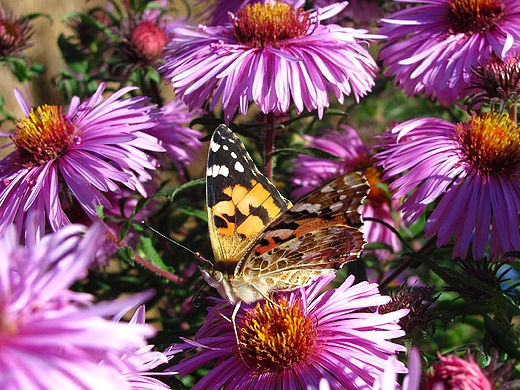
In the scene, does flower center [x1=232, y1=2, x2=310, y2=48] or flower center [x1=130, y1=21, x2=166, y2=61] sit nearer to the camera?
flower center [x1=232, y1=2, x2=310, y2=48]

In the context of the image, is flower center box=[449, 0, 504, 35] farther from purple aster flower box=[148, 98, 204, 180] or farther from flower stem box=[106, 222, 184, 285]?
flower stem box=[106, 222, 184, 285]

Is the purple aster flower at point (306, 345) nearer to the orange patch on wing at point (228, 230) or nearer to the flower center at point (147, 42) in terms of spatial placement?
the orange patch on wing at point (228, 230)

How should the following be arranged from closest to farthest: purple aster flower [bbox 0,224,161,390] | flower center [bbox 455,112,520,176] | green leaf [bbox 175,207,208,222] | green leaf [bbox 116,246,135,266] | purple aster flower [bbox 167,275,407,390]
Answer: purple aster flower [bbox 0,224,161,390] → purple aster flower [bbox 167,275,407,390] → flower center [bbox 455,112,520,176] → green leaf [bbox 116,246,135,266] → green leaf [bbox 175,207,208,222]

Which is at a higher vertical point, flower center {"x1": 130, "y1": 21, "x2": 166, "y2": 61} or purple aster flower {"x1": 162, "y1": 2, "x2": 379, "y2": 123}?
flower center {"x1": 130, "y1": 21, "x2": 166, "y2": 61}

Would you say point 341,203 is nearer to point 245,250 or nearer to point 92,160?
point 245,250

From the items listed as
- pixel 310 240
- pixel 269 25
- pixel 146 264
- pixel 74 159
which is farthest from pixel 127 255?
pixel 269 25

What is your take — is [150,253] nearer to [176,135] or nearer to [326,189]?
[176,135]

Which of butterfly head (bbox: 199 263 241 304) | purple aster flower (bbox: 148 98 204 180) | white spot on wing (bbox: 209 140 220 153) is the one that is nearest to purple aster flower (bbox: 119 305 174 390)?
butterfly head (bbox: 199 263 241 304)
